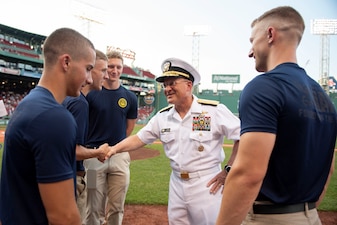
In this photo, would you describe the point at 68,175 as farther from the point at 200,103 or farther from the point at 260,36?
the point at 200,103

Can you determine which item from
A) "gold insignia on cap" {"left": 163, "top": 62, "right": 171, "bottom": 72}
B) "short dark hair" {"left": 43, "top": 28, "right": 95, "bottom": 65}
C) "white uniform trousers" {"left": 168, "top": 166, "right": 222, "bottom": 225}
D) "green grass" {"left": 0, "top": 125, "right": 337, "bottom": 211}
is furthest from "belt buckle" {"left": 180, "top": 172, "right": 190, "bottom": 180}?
"green grass" {"left": 0, "top": 125, "right": 337, "bottom": 211}

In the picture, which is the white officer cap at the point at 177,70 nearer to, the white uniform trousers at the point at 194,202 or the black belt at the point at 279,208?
the white uniform trousers at the point at 194,202

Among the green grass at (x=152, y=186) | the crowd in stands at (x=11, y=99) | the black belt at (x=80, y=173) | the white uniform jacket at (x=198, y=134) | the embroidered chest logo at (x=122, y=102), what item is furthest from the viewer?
the crowd in stands at (x=11, y=99)

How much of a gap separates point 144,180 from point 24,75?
33154 mm

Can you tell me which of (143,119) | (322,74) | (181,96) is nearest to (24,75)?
(143,119)

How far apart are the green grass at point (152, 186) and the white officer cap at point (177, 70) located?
12.8 ft

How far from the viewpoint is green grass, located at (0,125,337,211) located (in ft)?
21.3

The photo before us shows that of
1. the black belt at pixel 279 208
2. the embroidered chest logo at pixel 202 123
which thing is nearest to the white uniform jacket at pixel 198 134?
the embroidered chest logo at pixel 202 123

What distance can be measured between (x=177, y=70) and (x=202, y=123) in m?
0.62

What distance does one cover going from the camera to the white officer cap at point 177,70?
10.3 feet

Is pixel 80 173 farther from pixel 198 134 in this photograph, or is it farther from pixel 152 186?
pixel 152 186

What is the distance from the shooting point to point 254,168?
1443 mm

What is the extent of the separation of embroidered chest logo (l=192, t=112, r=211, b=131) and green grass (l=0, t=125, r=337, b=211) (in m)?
3.77

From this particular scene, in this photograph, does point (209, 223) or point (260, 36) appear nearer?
point (260, 36)
